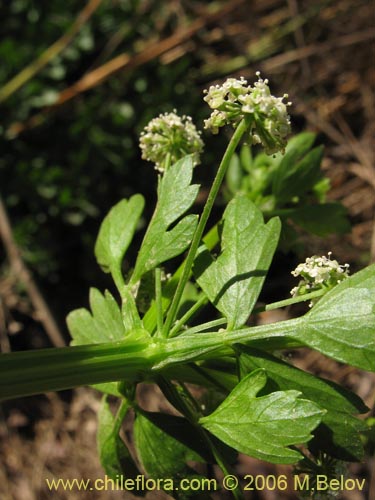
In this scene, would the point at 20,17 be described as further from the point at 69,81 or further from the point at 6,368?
the point at 6,368

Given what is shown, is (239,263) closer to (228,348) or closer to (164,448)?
(228,348)

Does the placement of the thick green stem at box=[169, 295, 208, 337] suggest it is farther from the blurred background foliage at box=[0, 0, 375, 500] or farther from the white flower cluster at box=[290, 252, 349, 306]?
the blurred background foliage at box=[0, 0, 375, 500]

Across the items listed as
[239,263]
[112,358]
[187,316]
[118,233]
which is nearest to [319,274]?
[239,263]

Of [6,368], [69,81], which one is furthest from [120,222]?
[69,81]

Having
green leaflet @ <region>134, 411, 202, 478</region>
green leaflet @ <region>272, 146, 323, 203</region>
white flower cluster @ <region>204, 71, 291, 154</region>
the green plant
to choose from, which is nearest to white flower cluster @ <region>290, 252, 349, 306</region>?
the green plant

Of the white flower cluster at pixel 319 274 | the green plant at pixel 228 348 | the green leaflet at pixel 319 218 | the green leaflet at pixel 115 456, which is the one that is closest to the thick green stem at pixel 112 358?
the green plant at pixel 228 348
